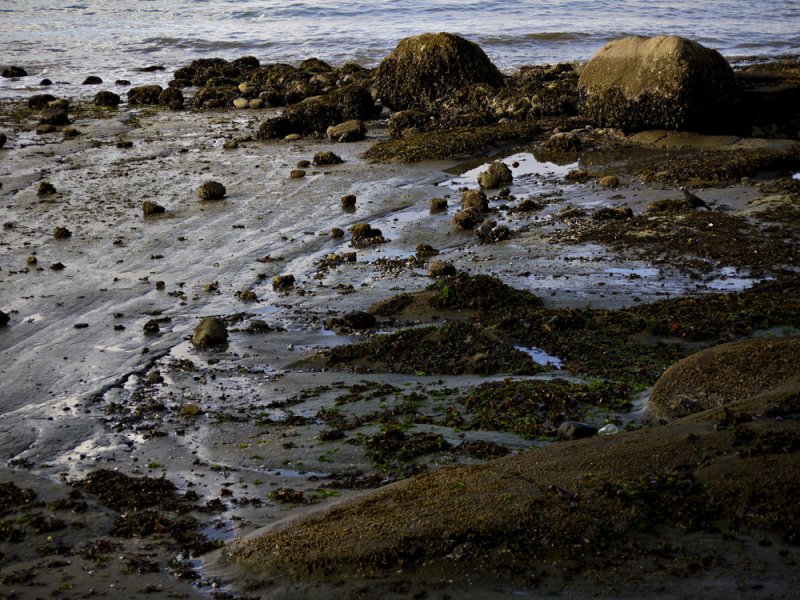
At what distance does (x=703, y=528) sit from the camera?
179 inches

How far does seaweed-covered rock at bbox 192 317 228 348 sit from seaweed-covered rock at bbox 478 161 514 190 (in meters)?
5.63

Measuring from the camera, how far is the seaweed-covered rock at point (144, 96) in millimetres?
21188

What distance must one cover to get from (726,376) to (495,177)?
741 centimetres

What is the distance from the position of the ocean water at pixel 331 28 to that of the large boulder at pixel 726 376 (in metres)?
18.8

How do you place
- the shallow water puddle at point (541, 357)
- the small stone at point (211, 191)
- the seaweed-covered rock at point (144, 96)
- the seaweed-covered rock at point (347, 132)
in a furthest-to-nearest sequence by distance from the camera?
1. the seaweed-covered rock at point (144, 96)
2. the seaweed-covered rock at point (347, 132)
3. the small stone at point (211, 191)
4. the shallow water puddle at point (541, 357)

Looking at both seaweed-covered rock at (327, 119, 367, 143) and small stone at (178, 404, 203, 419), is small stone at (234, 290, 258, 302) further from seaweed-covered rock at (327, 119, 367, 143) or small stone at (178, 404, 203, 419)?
seaweed-covered rock at (327, 119, 367, 143)

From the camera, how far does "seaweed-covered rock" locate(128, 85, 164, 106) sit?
Answer: 21.2m

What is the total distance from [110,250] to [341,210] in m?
2.90

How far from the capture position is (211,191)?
13.0m

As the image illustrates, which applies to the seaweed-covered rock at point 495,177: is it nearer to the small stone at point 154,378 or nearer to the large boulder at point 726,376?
the small stone at point 154,378

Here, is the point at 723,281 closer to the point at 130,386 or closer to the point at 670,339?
the point at 670,339

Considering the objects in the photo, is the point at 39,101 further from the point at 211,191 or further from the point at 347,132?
the point at 211,191

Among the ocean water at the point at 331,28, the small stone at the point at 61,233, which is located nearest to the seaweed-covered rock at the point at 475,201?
the small stone at the point at 61,233

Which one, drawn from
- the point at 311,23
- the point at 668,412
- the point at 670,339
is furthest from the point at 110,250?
the point at 311,23
